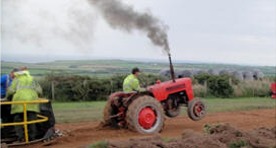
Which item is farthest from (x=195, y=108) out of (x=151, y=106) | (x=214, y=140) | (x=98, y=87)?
(x=98, y=87)

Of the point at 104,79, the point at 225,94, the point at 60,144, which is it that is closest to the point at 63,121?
the point at 60,144

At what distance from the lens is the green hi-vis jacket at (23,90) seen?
11.8 metres

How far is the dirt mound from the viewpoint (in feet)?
31.8

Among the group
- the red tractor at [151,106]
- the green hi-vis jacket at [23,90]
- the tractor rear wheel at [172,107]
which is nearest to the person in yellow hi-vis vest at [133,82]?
the red tractor at [151,106]

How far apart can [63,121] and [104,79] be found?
45.7ft

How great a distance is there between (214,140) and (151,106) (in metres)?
4.05

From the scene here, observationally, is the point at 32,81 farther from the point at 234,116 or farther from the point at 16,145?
the point at 234,116

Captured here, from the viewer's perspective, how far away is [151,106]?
47.8 ft

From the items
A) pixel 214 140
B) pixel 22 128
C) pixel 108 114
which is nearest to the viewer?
pixel 214 140

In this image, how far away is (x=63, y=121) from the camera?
18.3 metres

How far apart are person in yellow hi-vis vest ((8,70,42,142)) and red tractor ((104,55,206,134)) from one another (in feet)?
10.2

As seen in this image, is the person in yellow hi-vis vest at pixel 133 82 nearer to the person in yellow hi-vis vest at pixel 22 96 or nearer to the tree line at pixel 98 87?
the person in yellow hi-vis vest at pixel 22 96

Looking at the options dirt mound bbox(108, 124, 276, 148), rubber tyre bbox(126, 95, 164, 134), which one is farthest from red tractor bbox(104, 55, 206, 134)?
dirt mound bbox(108, 124, 276, 148)

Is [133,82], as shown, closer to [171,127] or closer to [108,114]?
[108,114]
